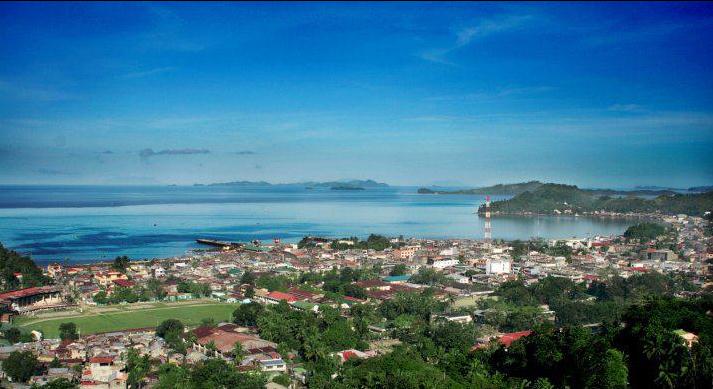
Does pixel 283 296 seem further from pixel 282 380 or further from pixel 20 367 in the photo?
pixel 20 367

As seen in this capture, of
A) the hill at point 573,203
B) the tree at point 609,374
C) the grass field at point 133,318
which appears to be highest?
the hill at point 573,203

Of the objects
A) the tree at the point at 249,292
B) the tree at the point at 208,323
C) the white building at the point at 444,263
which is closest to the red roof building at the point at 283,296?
the tree at the point at 249,292

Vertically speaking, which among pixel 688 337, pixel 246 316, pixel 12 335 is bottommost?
pixel 12 335

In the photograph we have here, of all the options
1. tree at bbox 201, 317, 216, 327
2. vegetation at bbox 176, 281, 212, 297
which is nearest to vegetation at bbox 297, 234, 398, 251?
vegetation at bbox 176, 281, 212, 297

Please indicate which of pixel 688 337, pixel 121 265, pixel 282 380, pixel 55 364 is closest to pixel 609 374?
pixel 688 337

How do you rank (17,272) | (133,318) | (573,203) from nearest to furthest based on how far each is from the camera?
(133,318)
(17,272)
(573,203)

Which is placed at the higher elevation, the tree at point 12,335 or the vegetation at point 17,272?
the vegetation at point 17,272

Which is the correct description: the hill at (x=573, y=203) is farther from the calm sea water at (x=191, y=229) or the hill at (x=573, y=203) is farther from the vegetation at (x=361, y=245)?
the vegetation at (x=361, y=245)
